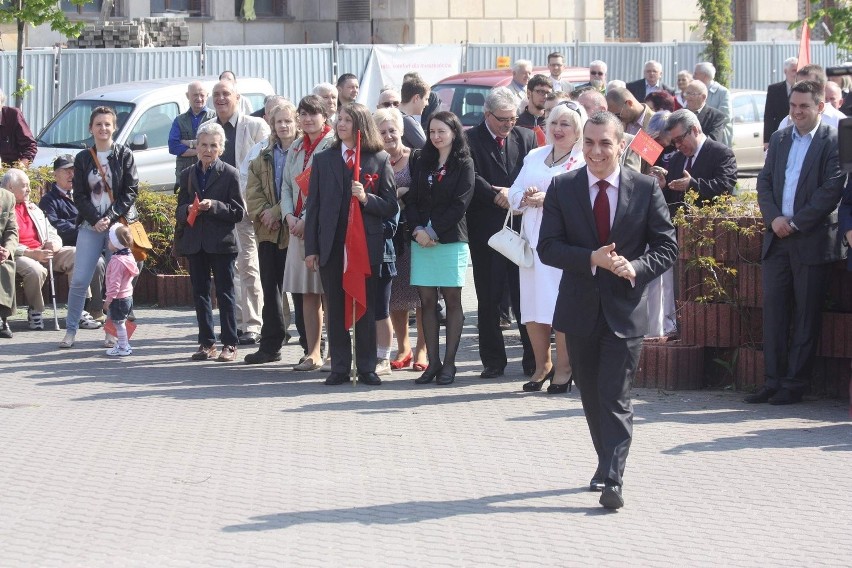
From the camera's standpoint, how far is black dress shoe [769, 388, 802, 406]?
10.1 metres

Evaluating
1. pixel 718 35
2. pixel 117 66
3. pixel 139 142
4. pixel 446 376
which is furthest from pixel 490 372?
pixel 718 35

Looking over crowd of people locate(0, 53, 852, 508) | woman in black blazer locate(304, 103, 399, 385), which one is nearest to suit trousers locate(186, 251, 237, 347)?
crowd of people locate(0, 53, 852, 508)

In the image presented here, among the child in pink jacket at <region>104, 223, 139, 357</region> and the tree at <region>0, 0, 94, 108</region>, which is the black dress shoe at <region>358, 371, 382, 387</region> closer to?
the child in pink jacket at <region>104, 223, 139, 357</region>

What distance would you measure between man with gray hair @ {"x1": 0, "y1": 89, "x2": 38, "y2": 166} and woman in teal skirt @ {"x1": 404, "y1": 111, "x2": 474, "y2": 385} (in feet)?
23.1

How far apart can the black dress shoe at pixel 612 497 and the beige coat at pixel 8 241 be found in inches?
296

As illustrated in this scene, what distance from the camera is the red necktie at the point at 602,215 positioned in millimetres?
7527

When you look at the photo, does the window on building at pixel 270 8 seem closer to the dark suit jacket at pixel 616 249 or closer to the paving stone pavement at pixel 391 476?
the paving stone pavement at pixel 391 476

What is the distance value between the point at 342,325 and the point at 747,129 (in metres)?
16.9

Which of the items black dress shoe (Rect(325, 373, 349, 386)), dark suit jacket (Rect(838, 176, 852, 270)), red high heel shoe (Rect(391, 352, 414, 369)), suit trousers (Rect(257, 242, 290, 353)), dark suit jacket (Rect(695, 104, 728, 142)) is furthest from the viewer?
dark suit jacket (Rect(695, 104, 728, 142))

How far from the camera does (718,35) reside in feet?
106

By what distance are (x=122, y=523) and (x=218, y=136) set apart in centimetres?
521

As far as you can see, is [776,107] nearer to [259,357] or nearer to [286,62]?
→ [259,357]

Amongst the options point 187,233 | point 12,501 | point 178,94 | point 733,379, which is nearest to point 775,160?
point 733,379

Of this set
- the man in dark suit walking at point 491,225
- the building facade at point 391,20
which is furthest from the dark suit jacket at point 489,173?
the building facade at point 391,20
